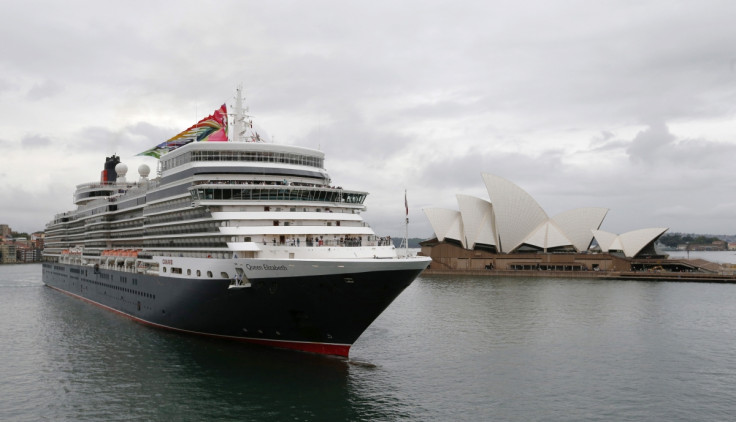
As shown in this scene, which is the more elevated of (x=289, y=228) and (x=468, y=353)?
(x=289, y=228)

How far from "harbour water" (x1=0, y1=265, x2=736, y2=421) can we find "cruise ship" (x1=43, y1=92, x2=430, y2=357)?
1758 mm

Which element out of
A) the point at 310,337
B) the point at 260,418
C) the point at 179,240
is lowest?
the point at 260,418

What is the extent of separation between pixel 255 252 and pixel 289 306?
9.66 feet

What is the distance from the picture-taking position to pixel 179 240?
2803 cm

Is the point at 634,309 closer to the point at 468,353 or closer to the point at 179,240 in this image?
the point at 468,353

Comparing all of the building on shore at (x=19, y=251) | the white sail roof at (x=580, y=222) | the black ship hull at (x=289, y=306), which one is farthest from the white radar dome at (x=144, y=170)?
the building on shore at (x=19, y=251)

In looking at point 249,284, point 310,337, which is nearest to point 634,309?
point 310,337

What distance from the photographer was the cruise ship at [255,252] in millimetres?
21922

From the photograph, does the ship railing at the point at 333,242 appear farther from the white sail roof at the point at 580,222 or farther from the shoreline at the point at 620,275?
the white sail roof at the point at 580,222

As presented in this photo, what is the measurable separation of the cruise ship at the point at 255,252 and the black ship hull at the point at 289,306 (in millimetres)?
56

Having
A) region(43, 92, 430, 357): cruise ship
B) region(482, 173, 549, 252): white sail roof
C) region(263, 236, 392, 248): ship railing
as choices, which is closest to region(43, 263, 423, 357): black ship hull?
region(43, 92, 430, 357): cruise ship

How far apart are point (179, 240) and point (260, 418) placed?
13523 millimetres

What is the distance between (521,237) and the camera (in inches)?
3364

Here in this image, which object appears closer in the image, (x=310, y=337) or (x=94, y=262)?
(x=310, y=337)
